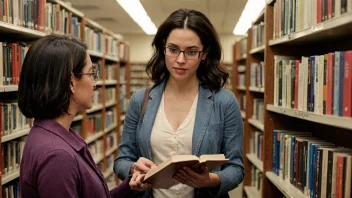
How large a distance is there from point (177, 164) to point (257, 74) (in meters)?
2.92

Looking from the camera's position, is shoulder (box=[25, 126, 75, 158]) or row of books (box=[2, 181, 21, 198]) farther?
row of books (box=[2, 181, 21, 198])

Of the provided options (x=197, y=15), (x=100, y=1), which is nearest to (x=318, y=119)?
(x=197, y=15)

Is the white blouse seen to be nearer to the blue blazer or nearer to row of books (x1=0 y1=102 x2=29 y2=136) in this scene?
the blue blazer

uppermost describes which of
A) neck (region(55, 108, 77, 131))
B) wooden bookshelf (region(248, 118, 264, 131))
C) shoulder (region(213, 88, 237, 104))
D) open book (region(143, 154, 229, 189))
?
shoulder (region(213, 88, 237, 104))

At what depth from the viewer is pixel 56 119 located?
130cm

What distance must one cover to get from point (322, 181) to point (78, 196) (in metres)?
1.09

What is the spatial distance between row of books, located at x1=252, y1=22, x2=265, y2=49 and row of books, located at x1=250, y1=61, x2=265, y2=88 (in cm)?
22

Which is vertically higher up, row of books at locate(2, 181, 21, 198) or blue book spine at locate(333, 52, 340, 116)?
blue book spine at locate(333, 52, 340, 116)

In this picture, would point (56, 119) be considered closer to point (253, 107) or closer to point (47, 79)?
point (47, 79)

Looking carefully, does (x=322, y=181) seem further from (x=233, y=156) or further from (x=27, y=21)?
(x=27, y=21)

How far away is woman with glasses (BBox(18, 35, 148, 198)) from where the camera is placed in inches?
44.2

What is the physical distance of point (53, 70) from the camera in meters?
1.24

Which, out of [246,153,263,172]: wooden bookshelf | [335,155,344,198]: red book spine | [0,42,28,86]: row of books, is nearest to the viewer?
[335,155,344,198]: red book spine

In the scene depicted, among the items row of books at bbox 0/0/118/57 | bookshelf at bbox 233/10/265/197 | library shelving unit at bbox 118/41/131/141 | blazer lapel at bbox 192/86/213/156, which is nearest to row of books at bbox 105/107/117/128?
library shelving unit at bbox 118/41/131/141
